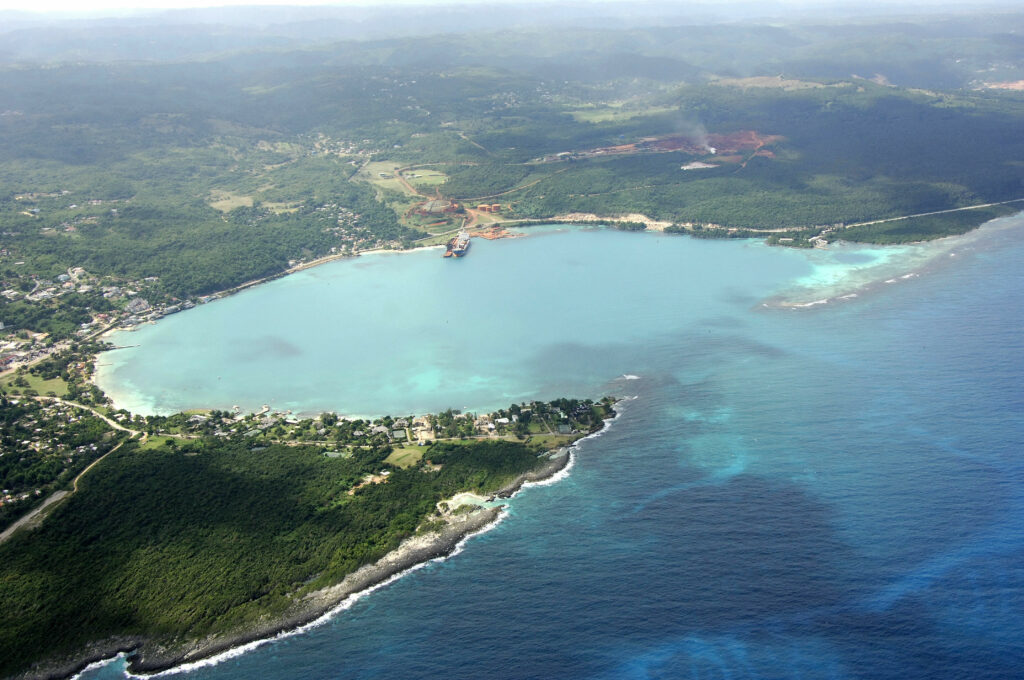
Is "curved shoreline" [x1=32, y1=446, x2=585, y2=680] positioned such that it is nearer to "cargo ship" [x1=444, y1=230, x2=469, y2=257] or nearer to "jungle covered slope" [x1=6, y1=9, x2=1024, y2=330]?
"jungle covered slope" [x1=6, y1=9, x2=1024, y2=330]

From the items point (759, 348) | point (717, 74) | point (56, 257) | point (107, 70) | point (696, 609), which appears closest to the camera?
point (696, 609)

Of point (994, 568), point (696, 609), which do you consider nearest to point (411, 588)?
point (696, 609)

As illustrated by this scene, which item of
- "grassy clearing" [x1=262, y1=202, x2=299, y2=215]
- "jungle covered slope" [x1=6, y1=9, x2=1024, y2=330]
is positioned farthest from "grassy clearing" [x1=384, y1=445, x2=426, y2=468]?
"grassy clearing" [x1=262, y1=202, x2=299, y2=215]

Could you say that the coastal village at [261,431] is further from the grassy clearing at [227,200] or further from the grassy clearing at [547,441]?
the grassy clearing at [227,200]

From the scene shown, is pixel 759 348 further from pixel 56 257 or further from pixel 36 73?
pixel 36 73

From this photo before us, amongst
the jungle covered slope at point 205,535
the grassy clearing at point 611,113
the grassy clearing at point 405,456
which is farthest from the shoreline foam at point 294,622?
the grassy clearing at point 611,113

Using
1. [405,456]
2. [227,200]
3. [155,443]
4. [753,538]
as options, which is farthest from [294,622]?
[227,200]
